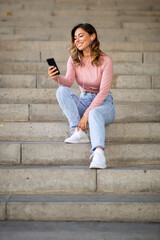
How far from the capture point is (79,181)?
2453 millimetres

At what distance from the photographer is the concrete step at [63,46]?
4836mm

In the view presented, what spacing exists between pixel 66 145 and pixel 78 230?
2.95 feet

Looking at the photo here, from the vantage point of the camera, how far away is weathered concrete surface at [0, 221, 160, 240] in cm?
191

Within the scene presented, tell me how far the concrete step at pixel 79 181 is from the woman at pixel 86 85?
0.42 metres

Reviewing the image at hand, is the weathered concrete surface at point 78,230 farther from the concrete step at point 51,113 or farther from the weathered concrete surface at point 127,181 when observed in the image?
the concrete step at point 51,113

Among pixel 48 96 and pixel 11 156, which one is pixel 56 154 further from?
pixel 48 96

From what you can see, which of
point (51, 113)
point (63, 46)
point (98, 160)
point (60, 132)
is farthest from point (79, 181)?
point (63, 46)

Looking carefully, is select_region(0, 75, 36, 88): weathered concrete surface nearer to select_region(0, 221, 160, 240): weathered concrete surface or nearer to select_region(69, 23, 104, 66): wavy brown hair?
select_region(69, 23, 104, 66): wavy brown hair

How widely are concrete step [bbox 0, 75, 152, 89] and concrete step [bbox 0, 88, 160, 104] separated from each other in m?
0.28

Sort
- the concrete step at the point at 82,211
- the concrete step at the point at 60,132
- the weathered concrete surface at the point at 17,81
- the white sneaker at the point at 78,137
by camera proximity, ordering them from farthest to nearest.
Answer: the weathered concrete surface at the point at 17,81
the concrete step at the point at 60,132
the white sneaker at the point at 78,137
the concrete step at the point at 82,211

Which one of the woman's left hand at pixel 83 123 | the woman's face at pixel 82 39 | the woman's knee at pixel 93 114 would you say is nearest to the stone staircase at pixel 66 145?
the woman's left hand at pixel 83 123

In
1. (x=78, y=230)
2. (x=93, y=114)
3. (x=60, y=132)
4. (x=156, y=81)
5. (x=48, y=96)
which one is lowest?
(x=78, y=230)

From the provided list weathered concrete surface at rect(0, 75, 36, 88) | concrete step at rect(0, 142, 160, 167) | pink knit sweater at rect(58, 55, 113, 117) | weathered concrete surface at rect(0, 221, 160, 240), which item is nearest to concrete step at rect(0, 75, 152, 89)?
weathered concrete surface at rect(0, 75, 36, 88)

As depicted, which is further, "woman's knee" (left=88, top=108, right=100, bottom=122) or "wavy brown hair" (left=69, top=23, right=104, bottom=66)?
"wavy brown hair" (left=69, top=23, right=104, bottom=66)
